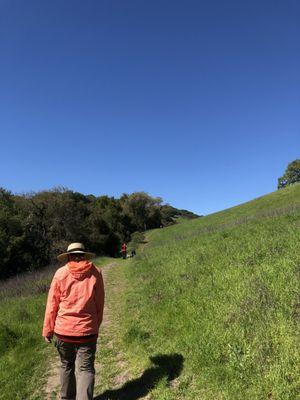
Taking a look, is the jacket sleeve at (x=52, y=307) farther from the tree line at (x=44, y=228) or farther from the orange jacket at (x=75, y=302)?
the tree line at (x=44, y=228)

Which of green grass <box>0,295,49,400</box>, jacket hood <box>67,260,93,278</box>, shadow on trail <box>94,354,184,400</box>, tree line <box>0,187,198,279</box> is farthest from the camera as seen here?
tree line <box>0,187,198,279</box>

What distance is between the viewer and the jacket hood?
214 inches

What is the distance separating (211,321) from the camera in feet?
22.0

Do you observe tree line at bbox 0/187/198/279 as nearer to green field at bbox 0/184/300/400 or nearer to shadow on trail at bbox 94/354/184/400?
green field at bbox 0/184/300/400

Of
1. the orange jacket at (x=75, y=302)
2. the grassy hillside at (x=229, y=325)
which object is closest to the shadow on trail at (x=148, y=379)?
the grassy hillside at (x=229, y=325)

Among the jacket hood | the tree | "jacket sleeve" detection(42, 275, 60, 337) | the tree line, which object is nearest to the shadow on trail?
"jacket sleeve" detection(42, 275, 60, 337)

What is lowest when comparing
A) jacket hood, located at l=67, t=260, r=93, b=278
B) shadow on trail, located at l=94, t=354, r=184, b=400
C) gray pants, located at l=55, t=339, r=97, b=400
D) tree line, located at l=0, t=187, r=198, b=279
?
shadow on trail, located at l=94, t=354, r=184, b=400

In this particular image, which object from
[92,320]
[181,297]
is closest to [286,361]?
[92,320]

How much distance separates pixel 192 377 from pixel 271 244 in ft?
20.0

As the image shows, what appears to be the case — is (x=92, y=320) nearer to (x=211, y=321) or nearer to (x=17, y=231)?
(x=211, y=321)

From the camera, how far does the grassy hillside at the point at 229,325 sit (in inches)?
189

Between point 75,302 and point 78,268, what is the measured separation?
1.57 ft

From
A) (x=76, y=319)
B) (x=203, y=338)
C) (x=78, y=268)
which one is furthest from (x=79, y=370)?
(x=203, y=338)

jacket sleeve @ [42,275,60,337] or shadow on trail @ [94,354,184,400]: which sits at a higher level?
jacket sleeve @ [42,275,60,337]
